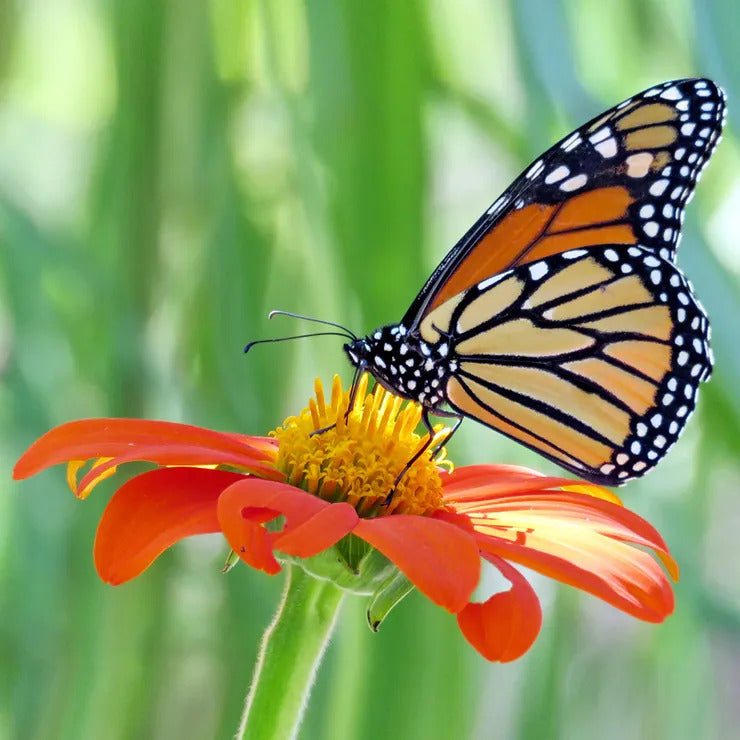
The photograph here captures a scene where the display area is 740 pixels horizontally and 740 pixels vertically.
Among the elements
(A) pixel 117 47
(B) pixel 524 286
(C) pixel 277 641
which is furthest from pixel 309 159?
(C) pixel 277 641

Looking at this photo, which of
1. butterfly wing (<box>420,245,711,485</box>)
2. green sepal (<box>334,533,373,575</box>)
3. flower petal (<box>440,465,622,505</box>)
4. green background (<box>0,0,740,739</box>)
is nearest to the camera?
green sepal (<box>334,533,373,575</box>)

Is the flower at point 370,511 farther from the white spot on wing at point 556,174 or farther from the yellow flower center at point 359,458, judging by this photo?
the white spot on wing at point 556,174

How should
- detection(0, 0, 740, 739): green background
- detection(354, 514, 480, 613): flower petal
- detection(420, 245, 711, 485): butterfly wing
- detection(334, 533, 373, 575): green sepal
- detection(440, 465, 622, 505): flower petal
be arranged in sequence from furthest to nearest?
detection(0, 0, 740, 739): green background, detection(420, 245, 711, 485): butterfly wing, detection(440, 465, 622, 505): flower petal, detection(334, 533, 373, 575): green sepal, detection(354, 514, 480, 613): flower petal

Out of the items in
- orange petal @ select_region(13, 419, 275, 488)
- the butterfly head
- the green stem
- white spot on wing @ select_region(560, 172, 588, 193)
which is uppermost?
→ white spot on wing @ select_region(560, 172, 588, 193)

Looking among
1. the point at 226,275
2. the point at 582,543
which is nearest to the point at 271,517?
the point at 582,543

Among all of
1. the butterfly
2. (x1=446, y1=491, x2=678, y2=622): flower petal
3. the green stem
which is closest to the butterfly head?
the butterfly

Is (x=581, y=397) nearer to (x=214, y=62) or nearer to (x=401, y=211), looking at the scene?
(x=401, y=211)

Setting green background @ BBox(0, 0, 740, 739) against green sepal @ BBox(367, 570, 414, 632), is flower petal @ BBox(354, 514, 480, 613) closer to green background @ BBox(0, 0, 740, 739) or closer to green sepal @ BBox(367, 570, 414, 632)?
green sepal @ BBox(367, 570, 414, 632)
